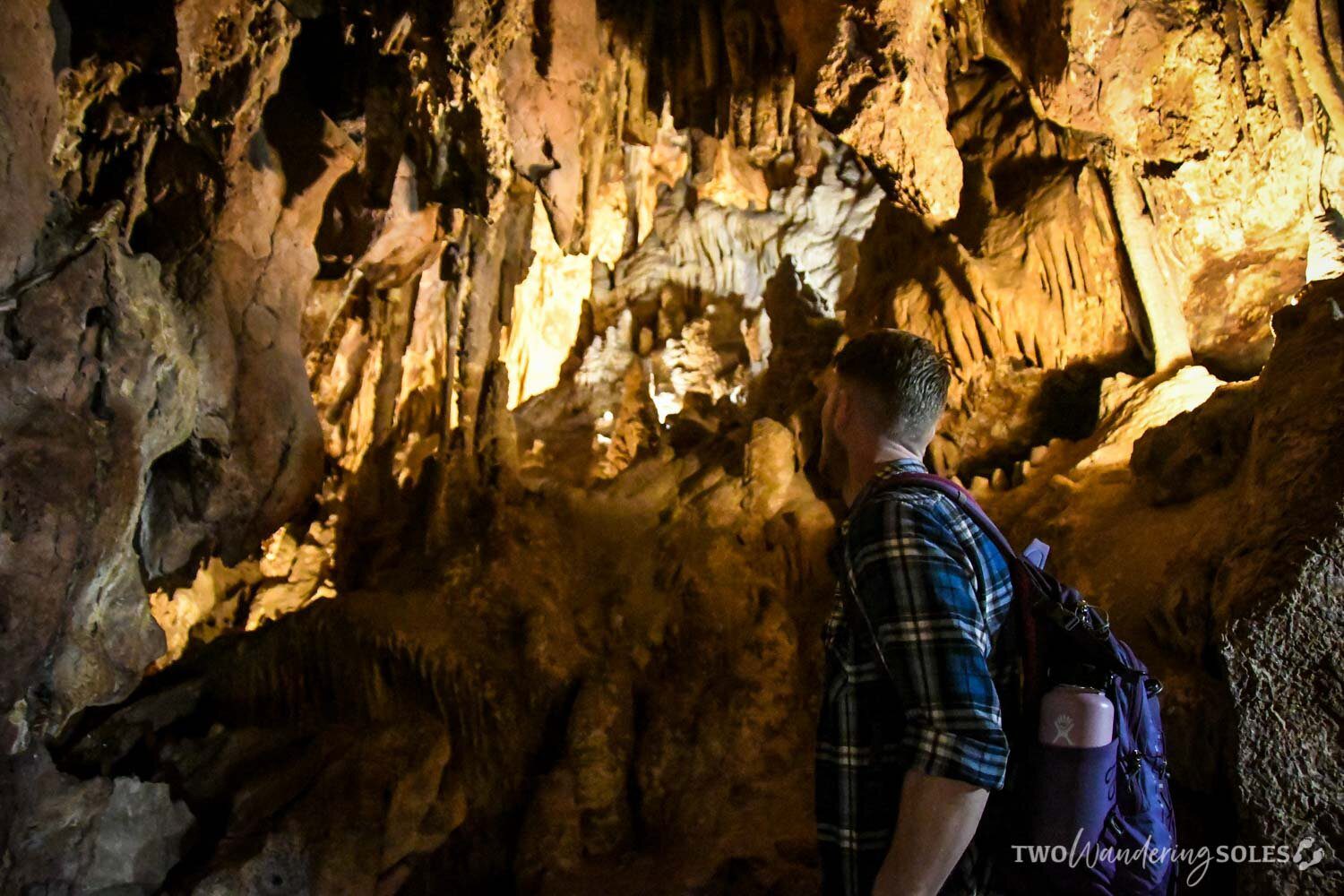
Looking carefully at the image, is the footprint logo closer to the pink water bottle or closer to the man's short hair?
the pink water bottle

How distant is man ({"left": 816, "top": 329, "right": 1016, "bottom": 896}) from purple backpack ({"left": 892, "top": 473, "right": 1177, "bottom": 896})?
36 mm

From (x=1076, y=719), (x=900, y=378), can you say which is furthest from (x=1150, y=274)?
(x=1076, y=719)

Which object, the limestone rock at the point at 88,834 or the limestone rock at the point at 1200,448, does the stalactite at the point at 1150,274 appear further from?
the limestone rock at the point at 88,834

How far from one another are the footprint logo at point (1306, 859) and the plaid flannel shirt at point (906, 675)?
4.47ft

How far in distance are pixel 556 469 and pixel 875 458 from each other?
635 centimetres

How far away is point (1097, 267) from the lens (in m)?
5.56

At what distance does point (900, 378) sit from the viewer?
126 cm

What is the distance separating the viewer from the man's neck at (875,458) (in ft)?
4.17

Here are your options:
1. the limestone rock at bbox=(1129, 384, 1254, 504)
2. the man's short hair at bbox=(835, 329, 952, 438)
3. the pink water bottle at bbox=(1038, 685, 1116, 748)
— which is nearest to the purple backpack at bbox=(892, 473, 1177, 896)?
the pink water bottle at bbox=(1038, 685, 1116, 748)

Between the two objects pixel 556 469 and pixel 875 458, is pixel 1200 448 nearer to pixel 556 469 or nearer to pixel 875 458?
pixel 875 458

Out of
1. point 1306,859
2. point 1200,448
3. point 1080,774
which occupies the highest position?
point 1200,448

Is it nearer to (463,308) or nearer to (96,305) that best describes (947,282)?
(463,308)

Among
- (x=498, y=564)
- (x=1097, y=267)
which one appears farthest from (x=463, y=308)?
(x=1097, y=267)

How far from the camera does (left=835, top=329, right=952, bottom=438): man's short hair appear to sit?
126cm
